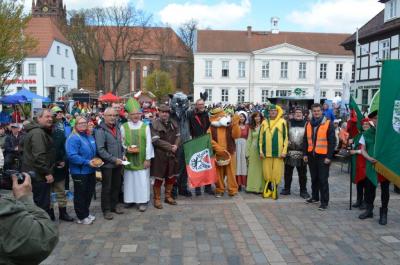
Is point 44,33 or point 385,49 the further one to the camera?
point 44,33

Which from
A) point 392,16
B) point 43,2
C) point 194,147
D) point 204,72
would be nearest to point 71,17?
point 43,2

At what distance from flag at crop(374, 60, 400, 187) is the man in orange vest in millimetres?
1170

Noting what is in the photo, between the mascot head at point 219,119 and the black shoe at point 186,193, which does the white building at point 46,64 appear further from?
the mascot head at point 219,119

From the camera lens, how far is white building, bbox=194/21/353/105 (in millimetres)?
A: 52750

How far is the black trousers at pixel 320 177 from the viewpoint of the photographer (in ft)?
23.7

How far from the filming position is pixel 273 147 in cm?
786

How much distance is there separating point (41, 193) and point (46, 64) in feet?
132

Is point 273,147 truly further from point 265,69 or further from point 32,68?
point 265,69

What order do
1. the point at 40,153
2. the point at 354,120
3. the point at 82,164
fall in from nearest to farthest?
the point at 40,153 < the point at 82,164 < the point at 354,120

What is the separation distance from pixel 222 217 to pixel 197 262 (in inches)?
75.8

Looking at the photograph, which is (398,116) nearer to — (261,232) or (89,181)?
(261,232)

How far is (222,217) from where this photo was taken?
22.0 ft

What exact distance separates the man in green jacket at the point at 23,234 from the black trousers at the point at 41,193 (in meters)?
4.05

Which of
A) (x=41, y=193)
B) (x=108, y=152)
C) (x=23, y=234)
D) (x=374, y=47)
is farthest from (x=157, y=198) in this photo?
(x=374, y=47)
